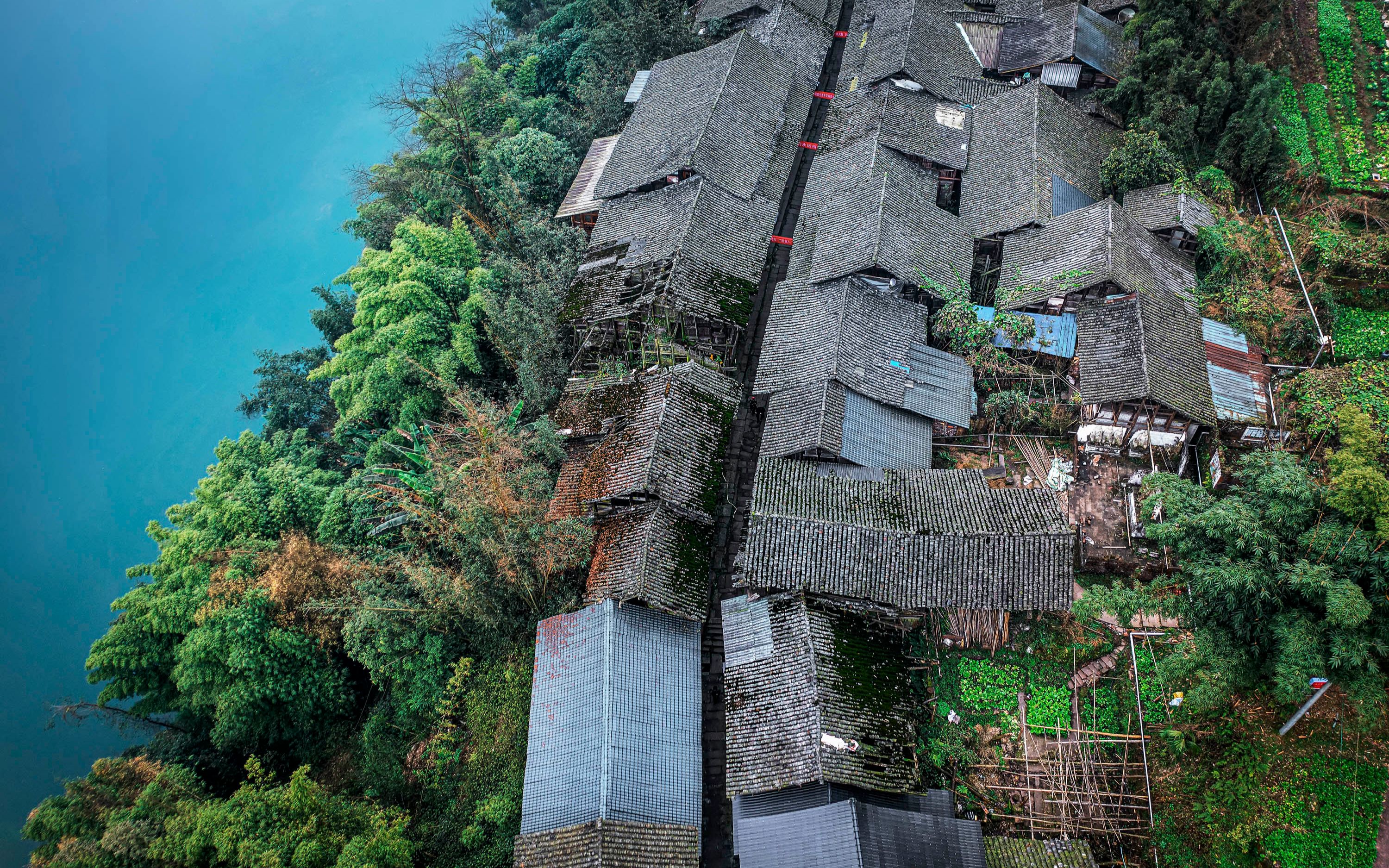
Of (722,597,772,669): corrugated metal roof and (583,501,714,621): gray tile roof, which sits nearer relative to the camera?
(722,597,772,669): corrugated metal roof

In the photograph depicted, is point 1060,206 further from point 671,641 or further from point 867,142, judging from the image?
point 671,641

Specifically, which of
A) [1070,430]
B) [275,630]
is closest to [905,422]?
[1070,430]

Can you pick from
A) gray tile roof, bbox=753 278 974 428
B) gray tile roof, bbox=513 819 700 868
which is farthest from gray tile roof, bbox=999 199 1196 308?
gray tile roof, bbox=513 819 700 868

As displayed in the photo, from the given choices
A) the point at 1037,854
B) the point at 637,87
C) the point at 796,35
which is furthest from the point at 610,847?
the point at 796,35

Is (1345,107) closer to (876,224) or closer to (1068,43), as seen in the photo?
(1068,43)

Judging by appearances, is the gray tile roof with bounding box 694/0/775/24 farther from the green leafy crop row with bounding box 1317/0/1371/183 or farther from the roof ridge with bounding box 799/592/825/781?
the roof ridge with bounding box 799/592/825/781
